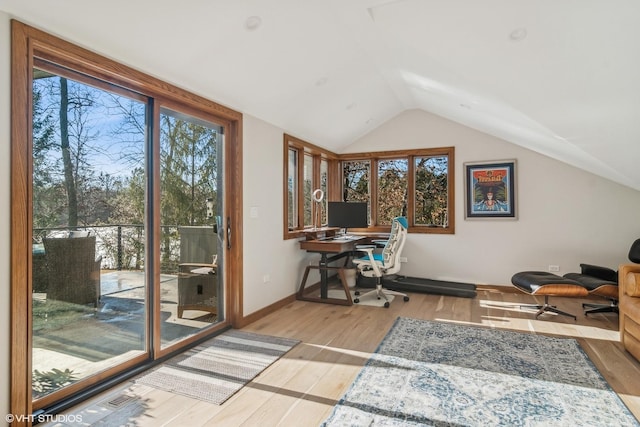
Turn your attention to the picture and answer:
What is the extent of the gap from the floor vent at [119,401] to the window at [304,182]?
253cm

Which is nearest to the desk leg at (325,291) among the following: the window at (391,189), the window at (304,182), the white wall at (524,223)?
the window at (304,182)

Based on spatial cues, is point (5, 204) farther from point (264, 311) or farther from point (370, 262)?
point (370, 262)

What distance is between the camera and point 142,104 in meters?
2.71

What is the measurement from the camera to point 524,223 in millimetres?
5012

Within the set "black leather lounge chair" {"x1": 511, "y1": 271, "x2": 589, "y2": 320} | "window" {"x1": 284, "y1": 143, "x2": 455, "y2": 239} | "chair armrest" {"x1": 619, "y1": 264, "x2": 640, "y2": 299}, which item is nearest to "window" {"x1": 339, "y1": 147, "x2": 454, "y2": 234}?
"window" {"x1": 284, "y1": 143, "x2": 455, "y2": 239}

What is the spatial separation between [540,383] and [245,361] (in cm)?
216

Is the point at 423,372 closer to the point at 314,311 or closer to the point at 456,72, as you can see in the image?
the point at 314,311

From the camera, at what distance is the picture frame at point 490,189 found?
507cm

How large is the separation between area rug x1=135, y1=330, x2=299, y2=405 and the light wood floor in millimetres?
76

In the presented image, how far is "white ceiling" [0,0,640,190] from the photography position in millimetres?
1959

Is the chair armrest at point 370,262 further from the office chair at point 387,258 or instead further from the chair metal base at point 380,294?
the chair metal base at point 380,294

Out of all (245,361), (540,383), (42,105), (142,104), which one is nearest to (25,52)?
(42,105)

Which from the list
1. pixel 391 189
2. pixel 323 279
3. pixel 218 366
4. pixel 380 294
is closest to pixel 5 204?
pixel 218 366

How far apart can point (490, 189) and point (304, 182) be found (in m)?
2.82
